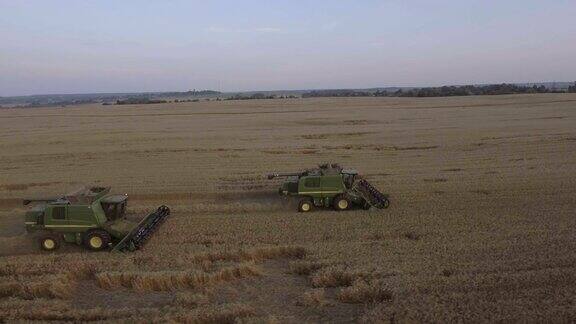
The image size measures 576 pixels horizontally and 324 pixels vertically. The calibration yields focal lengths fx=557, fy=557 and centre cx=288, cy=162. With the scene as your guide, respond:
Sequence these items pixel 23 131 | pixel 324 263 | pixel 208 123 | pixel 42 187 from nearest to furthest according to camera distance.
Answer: pixel 324 263, pixel 42 187, pixel 23 131, pixel 208 123

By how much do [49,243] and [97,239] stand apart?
3.97ft

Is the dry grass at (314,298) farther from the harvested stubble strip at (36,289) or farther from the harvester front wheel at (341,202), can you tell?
the harvester front wheel at (341,202)

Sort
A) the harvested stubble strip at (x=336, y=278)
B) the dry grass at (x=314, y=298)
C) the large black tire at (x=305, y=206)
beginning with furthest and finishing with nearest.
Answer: the large black tire at (x=305, y=206), the harvested stubble strip at (x=336, y=278), the dry grass at (x=314, y=298)

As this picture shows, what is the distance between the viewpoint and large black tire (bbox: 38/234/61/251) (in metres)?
13.6

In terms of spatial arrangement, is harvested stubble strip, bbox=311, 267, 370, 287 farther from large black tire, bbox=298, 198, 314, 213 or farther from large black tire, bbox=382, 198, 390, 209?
large black tire, bbox=382, 198, 390, 209

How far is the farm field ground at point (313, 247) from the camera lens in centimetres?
983

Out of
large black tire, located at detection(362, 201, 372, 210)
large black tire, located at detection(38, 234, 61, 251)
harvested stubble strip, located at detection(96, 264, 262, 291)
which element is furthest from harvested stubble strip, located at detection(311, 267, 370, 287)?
large black tire, located at detection(38, 234, 61, 251)

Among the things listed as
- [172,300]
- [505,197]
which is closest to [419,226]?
[505,197]

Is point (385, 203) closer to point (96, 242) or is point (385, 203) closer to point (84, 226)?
point (96, 242)

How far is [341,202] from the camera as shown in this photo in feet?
54.3

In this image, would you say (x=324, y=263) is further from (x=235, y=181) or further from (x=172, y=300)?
(x=235, y=181)

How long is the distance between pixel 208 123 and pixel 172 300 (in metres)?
42.3

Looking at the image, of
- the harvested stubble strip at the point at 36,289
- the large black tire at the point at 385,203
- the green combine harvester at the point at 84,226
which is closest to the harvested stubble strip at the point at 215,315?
the harvested stubble strip at the point at 36,289

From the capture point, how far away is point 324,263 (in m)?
11.8
